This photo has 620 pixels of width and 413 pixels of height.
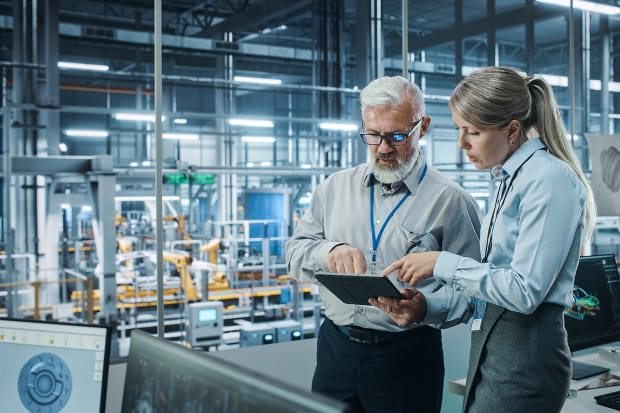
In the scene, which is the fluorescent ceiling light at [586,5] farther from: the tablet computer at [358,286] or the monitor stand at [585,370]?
the tablet computer at [358,286]

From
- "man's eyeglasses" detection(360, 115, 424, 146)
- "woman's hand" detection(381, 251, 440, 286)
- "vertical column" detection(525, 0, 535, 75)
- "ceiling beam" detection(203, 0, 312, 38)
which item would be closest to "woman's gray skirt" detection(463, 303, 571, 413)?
"woman's hand" detection(381, 251, 440, 286)

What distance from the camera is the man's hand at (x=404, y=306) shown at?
1635 millimetres

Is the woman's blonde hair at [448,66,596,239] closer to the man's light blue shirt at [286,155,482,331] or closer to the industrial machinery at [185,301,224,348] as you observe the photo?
the man's light blue shirt at [286,155,482,331]

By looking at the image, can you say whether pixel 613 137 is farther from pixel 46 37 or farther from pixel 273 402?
pixel 46 37

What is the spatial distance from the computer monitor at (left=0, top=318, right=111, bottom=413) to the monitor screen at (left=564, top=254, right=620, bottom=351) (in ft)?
5.22

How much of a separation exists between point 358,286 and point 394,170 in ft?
1.42

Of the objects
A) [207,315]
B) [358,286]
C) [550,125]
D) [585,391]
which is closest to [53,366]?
[358,286]

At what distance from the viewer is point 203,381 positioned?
0.69 meters

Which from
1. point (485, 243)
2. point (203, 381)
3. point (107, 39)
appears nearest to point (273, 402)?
point (203, 381)

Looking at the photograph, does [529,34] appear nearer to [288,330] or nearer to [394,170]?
[288,330]

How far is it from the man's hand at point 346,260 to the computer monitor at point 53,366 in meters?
0.65

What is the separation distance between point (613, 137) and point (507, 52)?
15.8 meters

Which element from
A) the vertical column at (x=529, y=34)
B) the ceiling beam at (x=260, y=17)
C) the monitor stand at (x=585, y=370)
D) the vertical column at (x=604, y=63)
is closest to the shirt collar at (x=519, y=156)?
the monitor stand at (x=585, y=370)

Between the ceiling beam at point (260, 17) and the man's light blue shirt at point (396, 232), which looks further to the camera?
the ceiling beam at point (260, 17)
